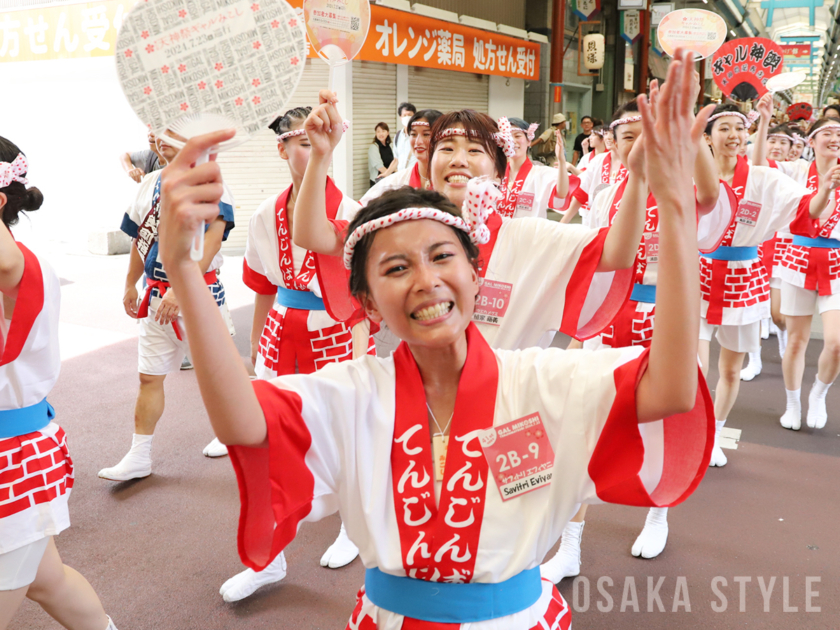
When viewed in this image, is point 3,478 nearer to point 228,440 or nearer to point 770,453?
point 228,440

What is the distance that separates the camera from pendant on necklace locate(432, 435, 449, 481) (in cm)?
125

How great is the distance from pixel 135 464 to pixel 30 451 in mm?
1701

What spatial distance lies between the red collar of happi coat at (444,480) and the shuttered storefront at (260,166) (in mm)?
8414

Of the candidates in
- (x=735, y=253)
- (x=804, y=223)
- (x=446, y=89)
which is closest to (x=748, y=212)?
(x=735, y=253)

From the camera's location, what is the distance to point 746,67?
14.5 ft

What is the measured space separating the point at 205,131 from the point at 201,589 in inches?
83.4

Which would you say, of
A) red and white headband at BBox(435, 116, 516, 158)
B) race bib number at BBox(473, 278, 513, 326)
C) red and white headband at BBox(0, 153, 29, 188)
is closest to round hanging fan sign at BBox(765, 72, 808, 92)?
red and white headband at BBox(435, 116, 516, 158)

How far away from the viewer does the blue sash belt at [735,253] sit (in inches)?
142

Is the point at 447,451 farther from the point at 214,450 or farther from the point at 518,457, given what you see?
the point at 214,450

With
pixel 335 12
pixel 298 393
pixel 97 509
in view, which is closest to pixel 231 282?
pixel 97 509

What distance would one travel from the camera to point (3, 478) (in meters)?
1.82

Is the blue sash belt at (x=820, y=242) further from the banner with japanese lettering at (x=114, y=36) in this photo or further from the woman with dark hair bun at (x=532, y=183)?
the banner with japanese lettering at (x=114, y=36)

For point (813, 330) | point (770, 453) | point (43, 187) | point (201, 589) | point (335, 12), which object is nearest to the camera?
point (335, 12)

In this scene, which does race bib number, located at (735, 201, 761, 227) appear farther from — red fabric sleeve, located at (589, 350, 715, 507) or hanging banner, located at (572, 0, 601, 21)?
hanging banner, located at (572, 0, 601, 21)
